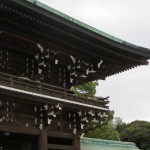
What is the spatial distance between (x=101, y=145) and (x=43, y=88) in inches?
307

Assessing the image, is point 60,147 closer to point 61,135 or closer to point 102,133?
point 61,135

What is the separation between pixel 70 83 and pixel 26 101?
4059mm

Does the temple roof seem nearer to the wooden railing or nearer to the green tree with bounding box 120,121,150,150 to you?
the wooden railing

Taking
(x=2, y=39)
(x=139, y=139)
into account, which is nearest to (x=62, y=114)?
(x=2, y=39)

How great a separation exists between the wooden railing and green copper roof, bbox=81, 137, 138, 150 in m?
3.69

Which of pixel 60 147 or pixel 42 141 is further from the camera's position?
pixel 60 147

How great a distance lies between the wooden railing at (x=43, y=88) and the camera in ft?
41.7

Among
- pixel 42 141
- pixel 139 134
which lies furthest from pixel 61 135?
A: pixel 139 134

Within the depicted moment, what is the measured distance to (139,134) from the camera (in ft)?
185

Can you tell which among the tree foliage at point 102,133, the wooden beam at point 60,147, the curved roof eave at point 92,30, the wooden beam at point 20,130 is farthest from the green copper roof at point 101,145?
the tree foliage at point 102,133

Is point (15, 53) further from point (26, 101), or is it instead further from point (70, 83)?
point (70, 83)

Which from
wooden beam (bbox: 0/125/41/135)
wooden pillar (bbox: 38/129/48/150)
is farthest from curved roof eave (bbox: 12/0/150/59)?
wooden pillar (bbox: 38/129/48/150)

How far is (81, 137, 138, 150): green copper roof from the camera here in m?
19.2

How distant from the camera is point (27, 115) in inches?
557
